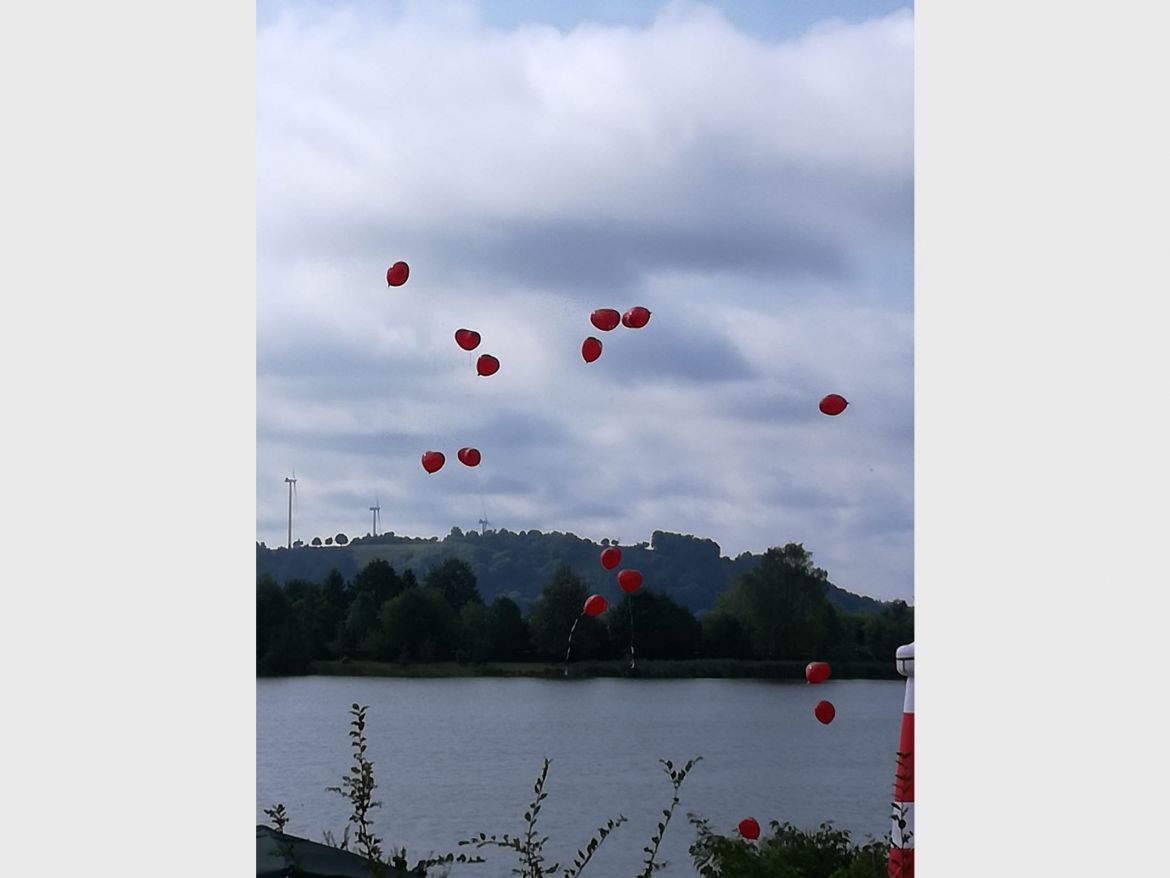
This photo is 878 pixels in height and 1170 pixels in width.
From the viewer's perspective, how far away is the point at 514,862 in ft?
12.0

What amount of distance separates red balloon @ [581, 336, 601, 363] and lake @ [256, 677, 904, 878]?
2.18 meters

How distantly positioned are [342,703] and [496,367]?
477 cm

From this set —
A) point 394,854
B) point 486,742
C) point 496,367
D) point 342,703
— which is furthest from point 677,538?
point 394,854

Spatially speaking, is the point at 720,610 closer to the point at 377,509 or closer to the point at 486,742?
the point at 486,742

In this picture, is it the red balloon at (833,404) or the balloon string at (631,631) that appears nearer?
the red balloon at (833,404)

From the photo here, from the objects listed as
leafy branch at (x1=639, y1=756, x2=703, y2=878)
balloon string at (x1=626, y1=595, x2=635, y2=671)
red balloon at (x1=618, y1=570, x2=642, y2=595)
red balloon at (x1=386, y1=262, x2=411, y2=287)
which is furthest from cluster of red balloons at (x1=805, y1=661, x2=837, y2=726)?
balloon string at (x1=626, y1=595, x2=635, y2=671)

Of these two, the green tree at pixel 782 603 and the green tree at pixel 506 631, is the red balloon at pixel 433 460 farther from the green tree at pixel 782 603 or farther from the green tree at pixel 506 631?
the green tree at pixel 506 631

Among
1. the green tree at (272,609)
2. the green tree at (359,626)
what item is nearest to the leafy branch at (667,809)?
the green tree at (359,626)

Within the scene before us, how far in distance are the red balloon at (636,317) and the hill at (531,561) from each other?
5.31 feet

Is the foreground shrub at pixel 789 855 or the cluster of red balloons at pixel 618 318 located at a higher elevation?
the cluster of red balloons at pixel 618 318

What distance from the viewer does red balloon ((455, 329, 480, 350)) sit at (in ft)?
15.0

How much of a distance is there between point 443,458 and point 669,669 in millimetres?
2993

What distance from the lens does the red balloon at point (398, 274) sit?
4.32 meters

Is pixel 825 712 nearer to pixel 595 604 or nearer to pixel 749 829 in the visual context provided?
pixel 749 829
